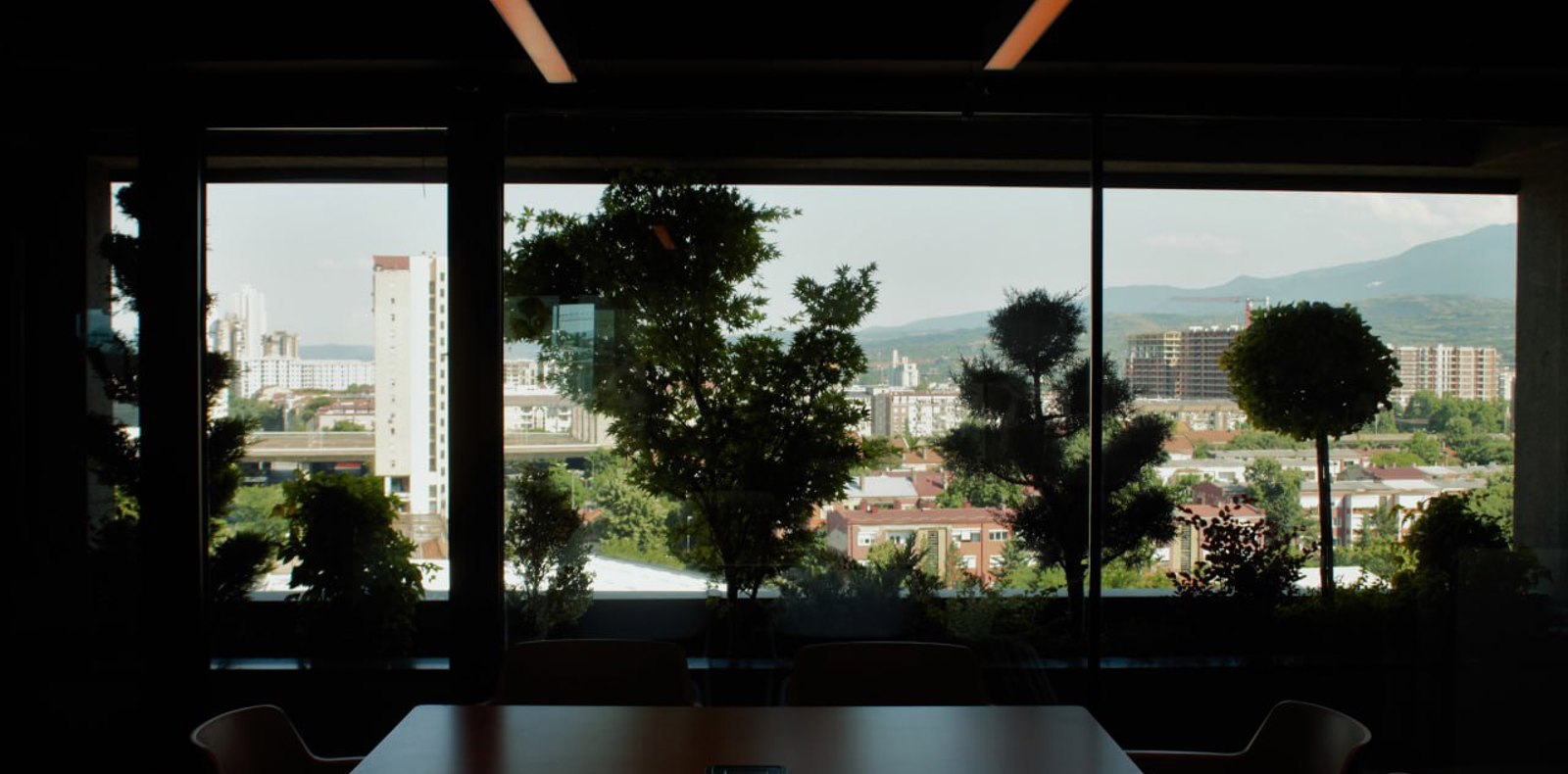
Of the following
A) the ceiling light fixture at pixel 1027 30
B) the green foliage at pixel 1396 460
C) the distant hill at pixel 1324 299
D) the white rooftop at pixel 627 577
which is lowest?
the white rooftop at pixel 627 577

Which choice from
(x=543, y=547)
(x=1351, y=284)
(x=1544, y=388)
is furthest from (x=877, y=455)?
(x=1544, y=388)

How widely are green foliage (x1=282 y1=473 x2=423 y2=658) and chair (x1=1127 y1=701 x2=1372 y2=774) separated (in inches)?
120

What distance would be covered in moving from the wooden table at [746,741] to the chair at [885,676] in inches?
17.5

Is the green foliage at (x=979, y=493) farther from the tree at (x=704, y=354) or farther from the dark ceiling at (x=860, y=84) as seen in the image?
the dark ceiling at (x=860, y=84)

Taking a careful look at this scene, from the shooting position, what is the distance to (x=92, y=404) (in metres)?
4.17

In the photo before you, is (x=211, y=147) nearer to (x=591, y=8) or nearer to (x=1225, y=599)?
(x=591, y=8)

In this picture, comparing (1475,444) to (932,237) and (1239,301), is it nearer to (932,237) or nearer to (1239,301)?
(1239,301)

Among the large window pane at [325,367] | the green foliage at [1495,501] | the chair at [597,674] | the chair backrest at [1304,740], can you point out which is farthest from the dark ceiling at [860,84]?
the chair backrest at [1304,740]

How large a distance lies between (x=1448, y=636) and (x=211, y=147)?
5.91 metres

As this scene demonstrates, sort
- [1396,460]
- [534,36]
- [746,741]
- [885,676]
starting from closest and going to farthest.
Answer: [746,741]
[534,36]
[885,676]
[1396,460]

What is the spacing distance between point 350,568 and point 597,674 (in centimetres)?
161

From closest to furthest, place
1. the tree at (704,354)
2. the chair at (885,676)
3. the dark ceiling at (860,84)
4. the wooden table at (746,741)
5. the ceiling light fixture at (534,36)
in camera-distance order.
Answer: the wooden table at (746,741), the ceiling light fixture at (534,36), the chair at (885,676), the dark ceiling at (860,84), the tree at (704,354)

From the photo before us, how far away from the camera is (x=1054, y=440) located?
4172 millimetres

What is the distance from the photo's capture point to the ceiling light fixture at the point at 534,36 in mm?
2414
